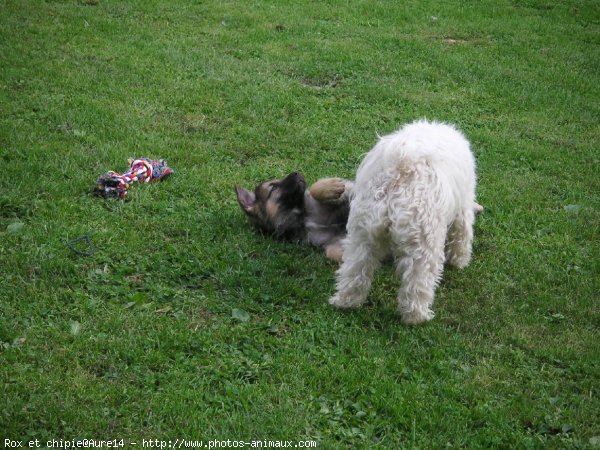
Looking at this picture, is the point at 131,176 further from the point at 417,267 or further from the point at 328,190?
the point at 417,267

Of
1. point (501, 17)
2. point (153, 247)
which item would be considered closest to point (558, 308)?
point (153, 247)

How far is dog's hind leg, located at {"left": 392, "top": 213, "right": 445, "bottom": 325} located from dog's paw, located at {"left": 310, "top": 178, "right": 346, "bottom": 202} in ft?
4.62

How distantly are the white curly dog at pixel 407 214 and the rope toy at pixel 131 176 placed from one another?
2.42m

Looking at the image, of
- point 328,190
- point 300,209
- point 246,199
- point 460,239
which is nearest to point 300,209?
point 300,209

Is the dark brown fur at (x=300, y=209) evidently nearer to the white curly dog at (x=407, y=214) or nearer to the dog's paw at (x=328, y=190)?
the dog's paw at (x=328, y=190)

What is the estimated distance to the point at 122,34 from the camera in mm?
10875

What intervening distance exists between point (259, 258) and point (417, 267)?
5.07 ft

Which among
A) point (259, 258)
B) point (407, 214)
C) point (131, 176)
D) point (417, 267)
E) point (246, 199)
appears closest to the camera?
point (407, 214)

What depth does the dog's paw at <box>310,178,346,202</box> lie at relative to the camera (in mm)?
6246

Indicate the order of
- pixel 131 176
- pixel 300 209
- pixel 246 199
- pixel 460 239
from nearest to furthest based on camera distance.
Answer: pixel 460 239, pixel 300 209, pixel 246 199, pixel 131 176

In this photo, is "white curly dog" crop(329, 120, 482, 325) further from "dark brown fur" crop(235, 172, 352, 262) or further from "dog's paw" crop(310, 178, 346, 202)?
"dog's paw" crop(310, 178, 346, 202)

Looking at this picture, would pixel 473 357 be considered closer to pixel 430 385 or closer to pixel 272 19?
pixel 430 385

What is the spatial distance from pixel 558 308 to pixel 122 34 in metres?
8.22

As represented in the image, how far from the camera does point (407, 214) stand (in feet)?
15.2
